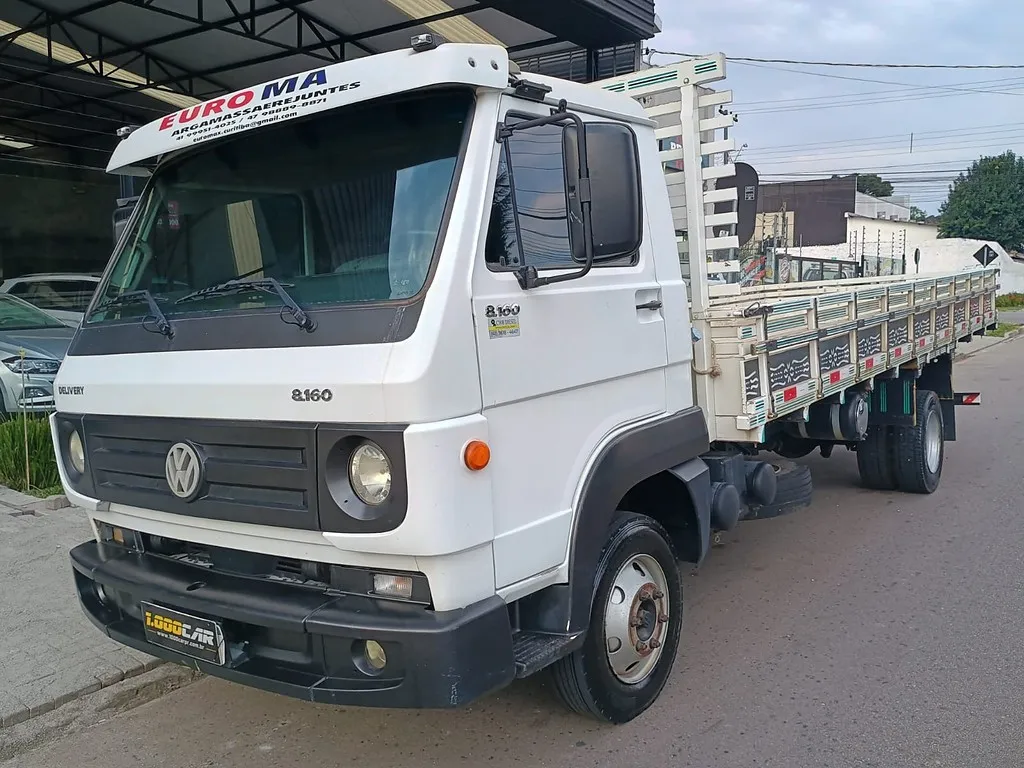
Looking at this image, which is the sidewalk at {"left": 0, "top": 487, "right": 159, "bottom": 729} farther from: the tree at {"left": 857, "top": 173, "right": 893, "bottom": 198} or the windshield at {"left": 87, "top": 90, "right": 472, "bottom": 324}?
the tree at {"left": 857, "top": 173, "right": 893, "bottom": 198}

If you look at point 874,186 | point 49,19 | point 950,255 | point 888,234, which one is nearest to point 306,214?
point 49,19

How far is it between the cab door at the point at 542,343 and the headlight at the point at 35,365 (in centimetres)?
692

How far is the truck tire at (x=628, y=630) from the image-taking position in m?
3.47

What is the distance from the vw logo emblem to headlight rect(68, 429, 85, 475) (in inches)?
26.4

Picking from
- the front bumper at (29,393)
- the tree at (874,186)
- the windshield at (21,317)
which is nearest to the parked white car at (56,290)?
the windshield at (21,317)

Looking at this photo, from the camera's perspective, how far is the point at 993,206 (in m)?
57.2

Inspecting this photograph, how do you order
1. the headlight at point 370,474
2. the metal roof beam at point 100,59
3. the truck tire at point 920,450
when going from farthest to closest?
the metal roof beam at point 100,59 < the truck tire at point 920,450 < the headlight at point 370,474

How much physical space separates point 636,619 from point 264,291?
199 cm

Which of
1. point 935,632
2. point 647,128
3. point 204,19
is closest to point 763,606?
point 935,632

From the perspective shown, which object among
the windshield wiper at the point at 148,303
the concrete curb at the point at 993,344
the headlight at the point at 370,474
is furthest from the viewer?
the concrete curb at the point at 993,344

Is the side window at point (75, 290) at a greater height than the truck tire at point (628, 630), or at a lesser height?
greater

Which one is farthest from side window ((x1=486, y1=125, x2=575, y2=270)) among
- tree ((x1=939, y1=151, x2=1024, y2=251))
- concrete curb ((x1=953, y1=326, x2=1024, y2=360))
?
tree ((x1=939, y1=151, x2=1024, y2=251))

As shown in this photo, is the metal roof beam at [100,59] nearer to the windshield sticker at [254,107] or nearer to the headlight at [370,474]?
the windshield sticker at [254,107]

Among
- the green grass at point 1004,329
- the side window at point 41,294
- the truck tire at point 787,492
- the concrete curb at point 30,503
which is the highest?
the side window at point 41,294
